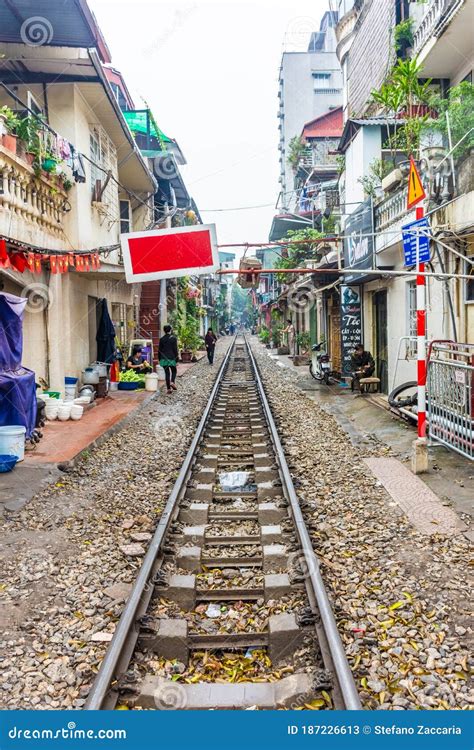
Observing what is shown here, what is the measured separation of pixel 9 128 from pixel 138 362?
34.3ft

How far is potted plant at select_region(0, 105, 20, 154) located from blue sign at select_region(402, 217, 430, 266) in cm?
617

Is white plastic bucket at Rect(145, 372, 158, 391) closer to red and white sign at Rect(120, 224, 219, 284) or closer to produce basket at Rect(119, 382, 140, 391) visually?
produce basket at Rect(119, 382, 140, 391)

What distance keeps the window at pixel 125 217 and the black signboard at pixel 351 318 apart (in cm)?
819

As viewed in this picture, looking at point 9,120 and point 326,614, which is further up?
point 9,120

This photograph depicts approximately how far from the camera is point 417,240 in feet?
26.2

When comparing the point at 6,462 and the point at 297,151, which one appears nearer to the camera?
the point at 6,462

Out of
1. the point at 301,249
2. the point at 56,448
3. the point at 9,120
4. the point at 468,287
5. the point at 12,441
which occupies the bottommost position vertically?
the point at 56,448

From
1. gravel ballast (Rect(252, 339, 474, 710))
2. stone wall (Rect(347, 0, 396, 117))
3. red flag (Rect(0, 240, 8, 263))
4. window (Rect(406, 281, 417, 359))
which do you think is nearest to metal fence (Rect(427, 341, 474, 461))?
gravel ballast (Rect(252, 339, 474, 710))

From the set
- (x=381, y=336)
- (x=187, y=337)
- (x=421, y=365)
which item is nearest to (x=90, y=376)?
(x=381, y=336)

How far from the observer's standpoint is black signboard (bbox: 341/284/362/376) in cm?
1784

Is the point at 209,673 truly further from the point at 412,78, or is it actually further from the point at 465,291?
the point at 412,78

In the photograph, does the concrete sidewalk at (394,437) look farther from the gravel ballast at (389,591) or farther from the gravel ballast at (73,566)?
the gravel ballast at (73,566)

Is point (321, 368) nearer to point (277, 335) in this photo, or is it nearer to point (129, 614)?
point (129, 614)

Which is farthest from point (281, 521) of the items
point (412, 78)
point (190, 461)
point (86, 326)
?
point (86, 326)
